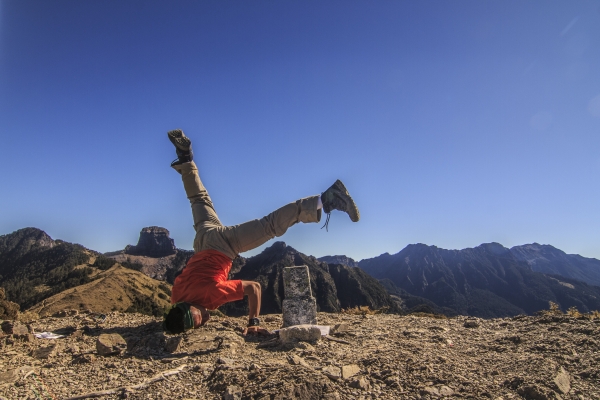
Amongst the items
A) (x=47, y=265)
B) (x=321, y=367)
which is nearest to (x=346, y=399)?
(x=321, y=367)

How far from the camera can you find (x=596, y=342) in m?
4.25

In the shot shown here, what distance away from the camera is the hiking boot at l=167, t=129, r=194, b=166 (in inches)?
262

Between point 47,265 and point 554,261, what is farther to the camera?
point 554,261

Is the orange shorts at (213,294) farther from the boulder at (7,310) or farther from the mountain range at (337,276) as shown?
the mountain range at (337,276)

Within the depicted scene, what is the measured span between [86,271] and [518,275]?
129573 mm

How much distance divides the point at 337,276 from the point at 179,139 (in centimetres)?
7910

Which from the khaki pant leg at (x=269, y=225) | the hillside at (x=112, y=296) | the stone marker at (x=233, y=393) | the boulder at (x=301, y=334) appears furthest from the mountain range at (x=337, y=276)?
the stone marker at (x=233, y=393)

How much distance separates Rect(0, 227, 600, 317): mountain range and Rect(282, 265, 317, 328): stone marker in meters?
4.68

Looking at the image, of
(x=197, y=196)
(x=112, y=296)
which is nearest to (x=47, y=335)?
(x=197, y=196)

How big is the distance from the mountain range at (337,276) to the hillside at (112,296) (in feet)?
0.53

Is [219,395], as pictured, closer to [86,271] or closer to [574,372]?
[574,372]

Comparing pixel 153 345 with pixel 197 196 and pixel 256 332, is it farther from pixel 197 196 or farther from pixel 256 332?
pixel 197 196

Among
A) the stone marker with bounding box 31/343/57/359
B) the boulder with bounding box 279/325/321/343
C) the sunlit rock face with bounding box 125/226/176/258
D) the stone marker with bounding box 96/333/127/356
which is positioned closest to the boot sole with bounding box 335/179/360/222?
the boulder with bounding box 279/325/321/343

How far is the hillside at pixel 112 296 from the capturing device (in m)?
22.9
